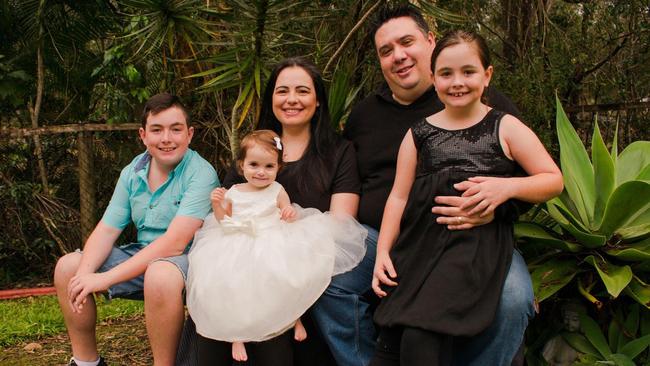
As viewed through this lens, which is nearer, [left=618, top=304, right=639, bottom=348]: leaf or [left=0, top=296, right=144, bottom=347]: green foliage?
[left=618, top=304, right=639, bottom=348]: leaf

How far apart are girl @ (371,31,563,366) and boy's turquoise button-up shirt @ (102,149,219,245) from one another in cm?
99

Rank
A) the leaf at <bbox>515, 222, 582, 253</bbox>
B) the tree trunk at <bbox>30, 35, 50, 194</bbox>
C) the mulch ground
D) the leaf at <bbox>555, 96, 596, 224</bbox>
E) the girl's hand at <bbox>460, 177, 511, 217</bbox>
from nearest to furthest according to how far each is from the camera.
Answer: the girl's hand at <bbox>460, 177, 511, 217</bbox> → the leaf at <bbox>515, 222, 582, 253</bbox> → the leaf at <bbox>555, 96, 596, 224</bbox> → the mulch ground → the tree trunk at <bbox>30, 35, 50, 194</bbox>

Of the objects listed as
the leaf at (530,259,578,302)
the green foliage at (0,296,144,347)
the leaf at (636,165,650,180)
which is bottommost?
the green foliage at (0,296,144,347)

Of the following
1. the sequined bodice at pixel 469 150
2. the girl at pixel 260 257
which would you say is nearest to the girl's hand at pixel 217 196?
the girl at pixel 260 257

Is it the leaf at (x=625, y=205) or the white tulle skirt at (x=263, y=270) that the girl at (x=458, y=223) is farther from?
the leaf at (x=625, y=205)

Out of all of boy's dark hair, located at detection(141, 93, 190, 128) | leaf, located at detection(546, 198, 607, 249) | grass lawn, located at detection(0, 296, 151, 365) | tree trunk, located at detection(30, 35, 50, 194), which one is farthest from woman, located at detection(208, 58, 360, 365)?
tree trunk, located at detection(30, 35, 50, 194)

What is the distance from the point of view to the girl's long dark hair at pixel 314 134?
3.21 m

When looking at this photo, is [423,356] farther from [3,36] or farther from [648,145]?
[3,36]

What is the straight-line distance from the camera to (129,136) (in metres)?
6.19

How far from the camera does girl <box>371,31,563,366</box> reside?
2.47m

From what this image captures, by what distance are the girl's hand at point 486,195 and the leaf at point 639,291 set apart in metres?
0.78

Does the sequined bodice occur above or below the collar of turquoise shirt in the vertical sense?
above

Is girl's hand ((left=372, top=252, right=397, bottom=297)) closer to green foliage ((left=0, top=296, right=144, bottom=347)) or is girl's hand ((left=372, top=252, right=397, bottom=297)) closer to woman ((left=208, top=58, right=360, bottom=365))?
woman ((left=208, top=58, right=360, bottom=365))

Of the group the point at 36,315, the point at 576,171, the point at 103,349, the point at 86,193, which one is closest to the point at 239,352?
the point at 576,171
